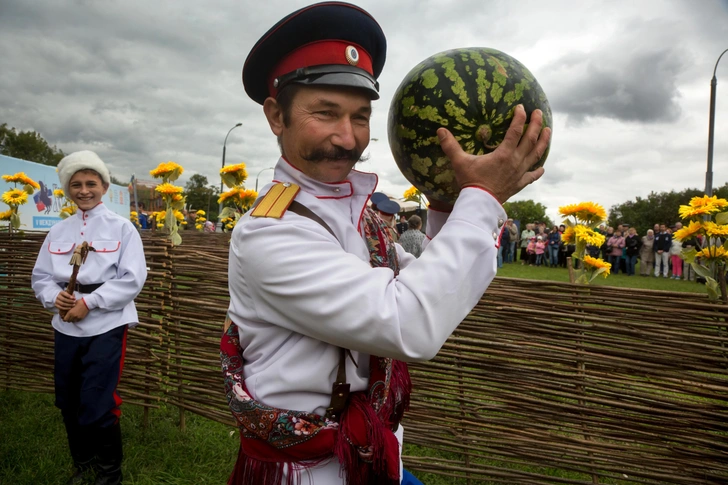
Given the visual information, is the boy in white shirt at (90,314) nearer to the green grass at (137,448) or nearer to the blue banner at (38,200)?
the green grass at (137,448)

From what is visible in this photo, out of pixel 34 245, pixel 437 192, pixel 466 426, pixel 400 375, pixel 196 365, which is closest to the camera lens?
pixel 437 192

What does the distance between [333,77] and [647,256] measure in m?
19.8

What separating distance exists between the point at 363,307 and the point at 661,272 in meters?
19.6

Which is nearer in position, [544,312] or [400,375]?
[400,375]

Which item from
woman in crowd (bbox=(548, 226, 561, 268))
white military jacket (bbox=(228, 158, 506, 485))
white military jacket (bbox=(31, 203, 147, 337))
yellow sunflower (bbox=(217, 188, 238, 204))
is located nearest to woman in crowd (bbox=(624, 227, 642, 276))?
woman in crowd (bbox=(548, 226, 561, 268))

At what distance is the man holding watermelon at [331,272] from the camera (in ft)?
3.52

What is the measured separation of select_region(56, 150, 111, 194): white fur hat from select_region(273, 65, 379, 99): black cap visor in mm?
3009

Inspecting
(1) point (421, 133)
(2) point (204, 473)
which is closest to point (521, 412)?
(2) point (204, 473)

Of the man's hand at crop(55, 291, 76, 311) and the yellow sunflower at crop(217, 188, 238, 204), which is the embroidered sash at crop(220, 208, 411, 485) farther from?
the yellow sunflower at crop(217, 188, 238, 204)

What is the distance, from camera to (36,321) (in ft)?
15.9

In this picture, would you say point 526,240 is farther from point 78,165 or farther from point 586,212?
point 78,165

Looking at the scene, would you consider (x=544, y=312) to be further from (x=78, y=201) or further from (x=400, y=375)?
(x=78, y=201)

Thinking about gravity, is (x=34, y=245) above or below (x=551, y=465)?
above

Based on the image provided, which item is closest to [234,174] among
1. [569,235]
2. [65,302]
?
[65,302]
